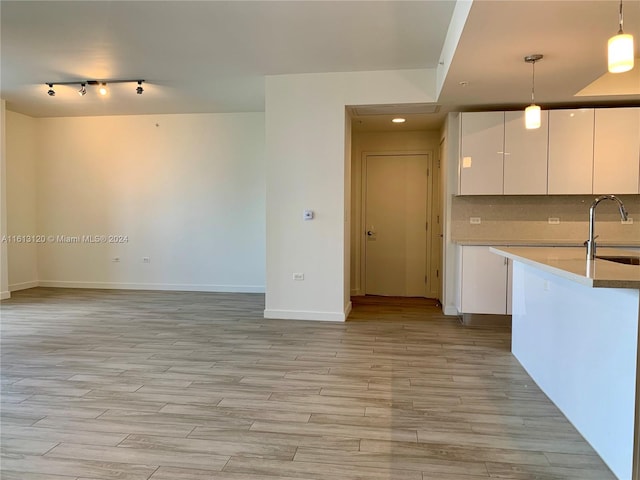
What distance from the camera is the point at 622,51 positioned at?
184cm

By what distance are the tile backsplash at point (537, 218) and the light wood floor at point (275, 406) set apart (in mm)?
1294

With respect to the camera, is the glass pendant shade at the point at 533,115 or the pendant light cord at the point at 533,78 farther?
the pendant light cord at the point at 533,78

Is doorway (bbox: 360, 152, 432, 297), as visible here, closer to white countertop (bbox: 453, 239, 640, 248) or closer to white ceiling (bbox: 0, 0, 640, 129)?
white ceiling (bbox: 0, 0, 640, 129)

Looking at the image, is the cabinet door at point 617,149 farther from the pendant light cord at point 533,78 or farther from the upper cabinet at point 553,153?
the pendant light cord at point 533,78

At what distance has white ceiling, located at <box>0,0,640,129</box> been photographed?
2662 mm

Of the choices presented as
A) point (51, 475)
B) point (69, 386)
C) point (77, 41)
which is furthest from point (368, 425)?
point (77, 41)

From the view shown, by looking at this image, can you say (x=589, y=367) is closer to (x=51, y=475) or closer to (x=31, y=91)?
(x=51, y=475)

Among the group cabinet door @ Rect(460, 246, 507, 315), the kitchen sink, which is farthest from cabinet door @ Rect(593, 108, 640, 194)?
the kitchen sink

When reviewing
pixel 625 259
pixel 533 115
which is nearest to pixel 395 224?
pixel 533 115

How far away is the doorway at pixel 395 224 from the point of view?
627cm

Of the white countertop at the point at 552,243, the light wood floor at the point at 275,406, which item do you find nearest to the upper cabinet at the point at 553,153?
the white countertop at the point at 552,243

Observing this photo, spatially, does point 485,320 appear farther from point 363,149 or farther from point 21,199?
point 21,199

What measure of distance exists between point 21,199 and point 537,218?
7.81m

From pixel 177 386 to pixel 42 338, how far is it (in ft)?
6.83
